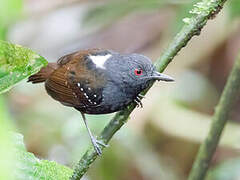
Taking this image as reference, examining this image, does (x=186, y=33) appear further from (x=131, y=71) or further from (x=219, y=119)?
(x=131, y=71)

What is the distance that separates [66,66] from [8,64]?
6.22ft

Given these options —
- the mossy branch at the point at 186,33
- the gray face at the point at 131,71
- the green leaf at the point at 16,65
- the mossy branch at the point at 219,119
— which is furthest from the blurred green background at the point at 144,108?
the green leaf at the point at 16,65

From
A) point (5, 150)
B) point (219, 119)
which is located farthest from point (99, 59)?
point (5, 150)

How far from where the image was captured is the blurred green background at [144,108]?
458cm

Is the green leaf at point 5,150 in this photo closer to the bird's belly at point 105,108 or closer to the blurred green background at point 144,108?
the bird's belly at point 105,108

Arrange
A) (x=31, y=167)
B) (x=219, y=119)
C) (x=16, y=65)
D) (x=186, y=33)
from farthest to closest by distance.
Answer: (x=219, y=119) < (x=186, y=33) < (x=31, y=167) < (x=16, y=65)

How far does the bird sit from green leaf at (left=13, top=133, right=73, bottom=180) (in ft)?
4.32

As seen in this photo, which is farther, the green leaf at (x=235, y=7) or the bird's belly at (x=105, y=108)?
the green leaf at (x=235, y=7)

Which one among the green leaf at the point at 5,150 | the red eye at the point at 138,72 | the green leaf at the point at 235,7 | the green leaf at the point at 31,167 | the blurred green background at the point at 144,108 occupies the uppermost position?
the green leaf at the point at 5,150

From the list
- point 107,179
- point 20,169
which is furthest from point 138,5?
point 20,169

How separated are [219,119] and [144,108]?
277 cm

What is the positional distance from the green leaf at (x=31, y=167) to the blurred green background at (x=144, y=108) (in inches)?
87.1

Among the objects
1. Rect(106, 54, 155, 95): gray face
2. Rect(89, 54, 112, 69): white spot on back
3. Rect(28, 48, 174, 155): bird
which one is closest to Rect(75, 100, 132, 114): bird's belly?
Rect(28, 48, 174, 155): bird

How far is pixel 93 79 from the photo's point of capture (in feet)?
9.64
